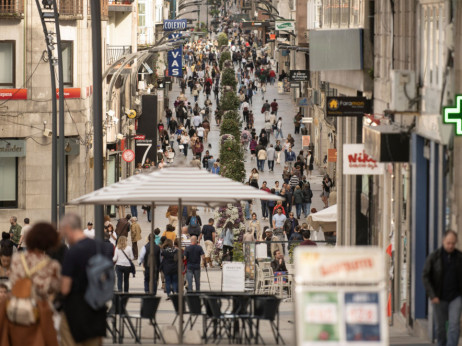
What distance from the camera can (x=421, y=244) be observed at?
20016 mm

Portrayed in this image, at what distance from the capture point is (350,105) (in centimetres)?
2717

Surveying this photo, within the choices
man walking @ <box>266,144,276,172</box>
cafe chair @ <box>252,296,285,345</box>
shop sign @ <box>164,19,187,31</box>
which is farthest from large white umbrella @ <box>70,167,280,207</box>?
shop sign @ <box>164,19,187,31</box>

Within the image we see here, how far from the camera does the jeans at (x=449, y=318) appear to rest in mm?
15000

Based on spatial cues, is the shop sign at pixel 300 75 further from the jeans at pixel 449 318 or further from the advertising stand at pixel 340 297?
the advertising stand at pixel 340 297

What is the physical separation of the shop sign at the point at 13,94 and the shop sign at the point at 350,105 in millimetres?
18173

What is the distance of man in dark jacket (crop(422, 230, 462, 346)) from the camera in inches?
589

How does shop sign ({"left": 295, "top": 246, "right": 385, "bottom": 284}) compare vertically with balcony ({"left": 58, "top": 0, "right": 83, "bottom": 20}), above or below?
below

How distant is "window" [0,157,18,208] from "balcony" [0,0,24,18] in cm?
453

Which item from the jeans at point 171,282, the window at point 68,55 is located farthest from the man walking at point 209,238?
the window at point 68,55

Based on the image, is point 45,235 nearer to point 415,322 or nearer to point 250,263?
point 415,322

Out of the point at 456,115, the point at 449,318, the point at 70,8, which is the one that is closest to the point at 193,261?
the point at 456,115

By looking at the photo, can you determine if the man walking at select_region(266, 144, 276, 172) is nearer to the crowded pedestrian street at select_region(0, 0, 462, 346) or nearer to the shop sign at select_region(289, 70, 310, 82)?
the crowded pedestrian street at select_region(0, 0, 462, 346)

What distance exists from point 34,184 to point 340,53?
17556 millimetres

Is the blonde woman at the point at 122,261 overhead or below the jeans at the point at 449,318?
below
